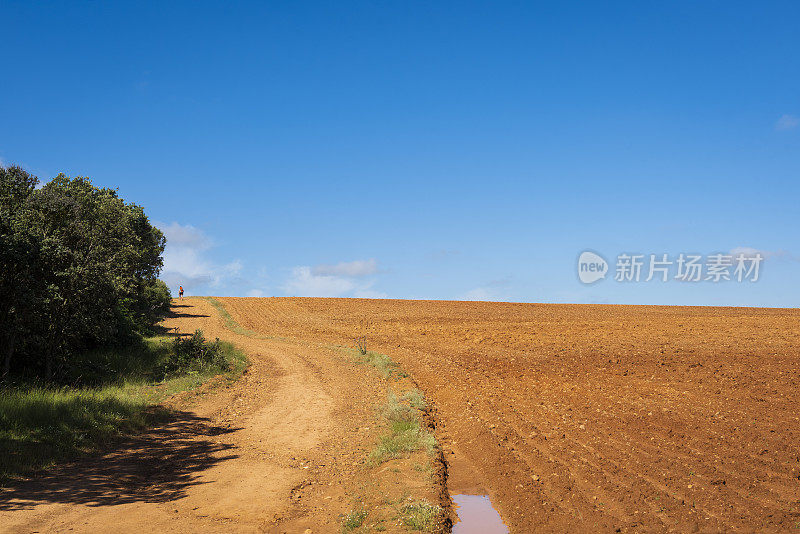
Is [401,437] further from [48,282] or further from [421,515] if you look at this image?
[48,282]

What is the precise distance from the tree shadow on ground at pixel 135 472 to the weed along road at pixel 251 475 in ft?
0.08

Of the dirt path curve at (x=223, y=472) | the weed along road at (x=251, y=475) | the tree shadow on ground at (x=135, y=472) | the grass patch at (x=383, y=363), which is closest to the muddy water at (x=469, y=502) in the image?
the weed along road at (x=251, y=475)

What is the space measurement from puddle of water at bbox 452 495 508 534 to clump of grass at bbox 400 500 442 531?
1.94 feet

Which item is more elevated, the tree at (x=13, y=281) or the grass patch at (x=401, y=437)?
the tree at (x=13, y=281)

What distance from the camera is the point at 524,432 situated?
13281 millimetres

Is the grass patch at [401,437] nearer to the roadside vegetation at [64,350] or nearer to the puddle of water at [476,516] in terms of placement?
the puddle of water at [476,516]

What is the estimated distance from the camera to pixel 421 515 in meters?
8.27

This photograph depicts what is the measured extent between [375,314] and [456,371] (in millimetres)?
28471

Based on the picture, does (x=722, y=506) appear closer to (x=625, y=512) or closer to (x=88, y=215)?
(x=625, y=512)

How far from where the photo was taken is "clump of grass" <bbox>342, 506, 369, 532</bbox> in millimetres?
8195

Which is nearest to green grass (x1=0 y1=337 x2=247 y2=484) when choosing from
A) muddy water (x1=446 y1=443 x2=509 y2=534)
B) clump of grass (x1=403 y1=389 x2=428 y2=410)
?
clump of grass (x1=403 y1=389 x2=428 y2=410)

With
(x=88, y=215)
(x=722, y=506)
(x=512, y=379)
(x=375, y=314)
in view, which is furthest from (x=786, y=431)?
(x=375, y=314)

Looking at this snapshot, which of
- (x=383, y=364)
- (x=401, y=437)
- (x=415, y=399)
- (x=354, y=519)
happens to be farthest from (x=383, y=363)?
(x=354, y=519)

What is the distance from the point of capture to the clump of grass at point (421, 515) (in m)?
8.02
